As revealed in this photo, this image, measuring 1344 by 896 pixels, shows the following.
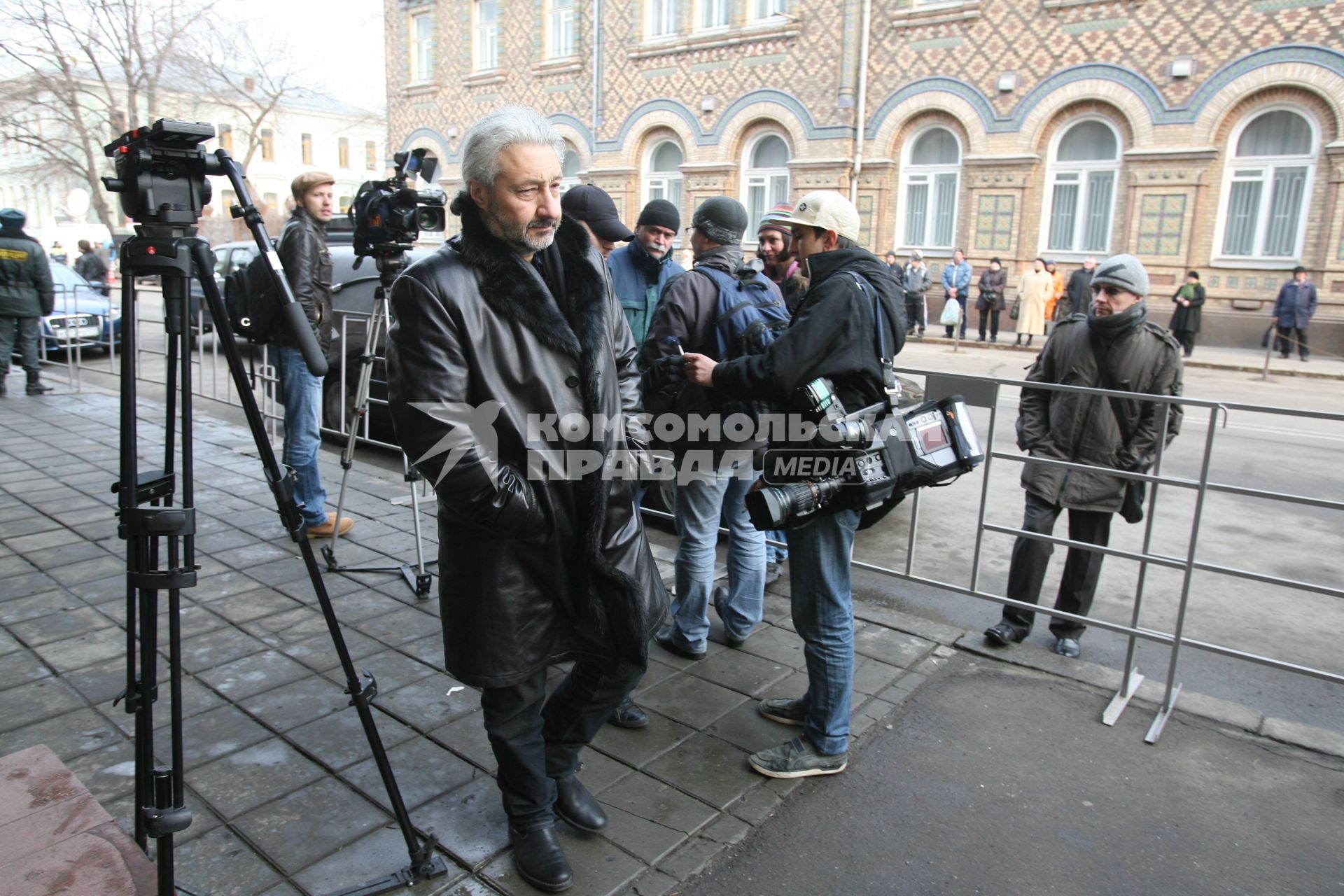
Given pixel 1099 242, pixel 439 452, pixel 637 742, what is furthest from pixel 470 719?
pixel 1099 242

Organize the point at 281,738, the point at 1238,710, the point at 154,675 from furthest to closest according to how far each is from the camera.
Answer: the point at 1238,710 → the point at 281,738 → the point at 154,675

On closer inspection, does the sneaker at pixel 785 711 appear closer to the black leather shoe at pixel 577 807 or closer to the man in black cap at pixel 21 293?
the black leather shoe at pixel 577 807

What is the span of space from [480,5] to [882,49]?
43.9 ft

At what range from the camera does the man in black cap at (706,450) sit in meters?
3.65

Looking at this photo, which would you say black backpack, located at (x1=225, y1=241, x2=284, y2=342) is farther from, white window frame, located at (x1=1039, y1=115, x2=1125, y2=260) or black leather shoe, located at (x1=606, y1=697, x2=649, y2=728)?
white window frame, located at (x1=1039, y1=115, x2=1125, y2=260)

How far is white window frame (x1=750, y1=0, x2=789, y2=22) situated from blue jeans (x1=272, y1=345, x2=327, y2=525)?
18.7 meters

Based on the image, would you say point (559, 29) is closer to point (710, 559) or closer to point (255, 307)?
point (255, 307)

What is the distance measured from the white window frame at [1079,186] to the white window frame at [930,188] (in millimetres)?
1764

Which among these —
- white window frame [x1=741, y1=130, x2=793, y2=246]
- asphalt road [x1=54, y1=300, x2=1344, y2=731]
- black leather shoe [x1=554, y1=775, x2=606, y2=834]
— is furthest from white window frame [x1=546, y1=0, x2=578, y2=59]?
black leather shoe [x1=554, y1=775, x2=606, y2=834]

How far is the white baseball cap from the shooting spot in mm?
2939

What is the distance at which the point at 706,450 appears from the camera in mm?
3670

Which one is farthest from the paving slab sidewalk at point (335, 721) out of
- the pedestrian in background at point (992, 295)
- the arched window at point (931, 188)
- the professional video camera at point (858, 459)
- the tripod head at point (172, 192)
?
the arched window at point (931, 188)

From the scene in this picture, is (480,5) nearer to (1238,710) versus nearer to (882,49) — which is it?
(882,49)

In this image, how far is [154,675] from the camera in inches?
80.0
